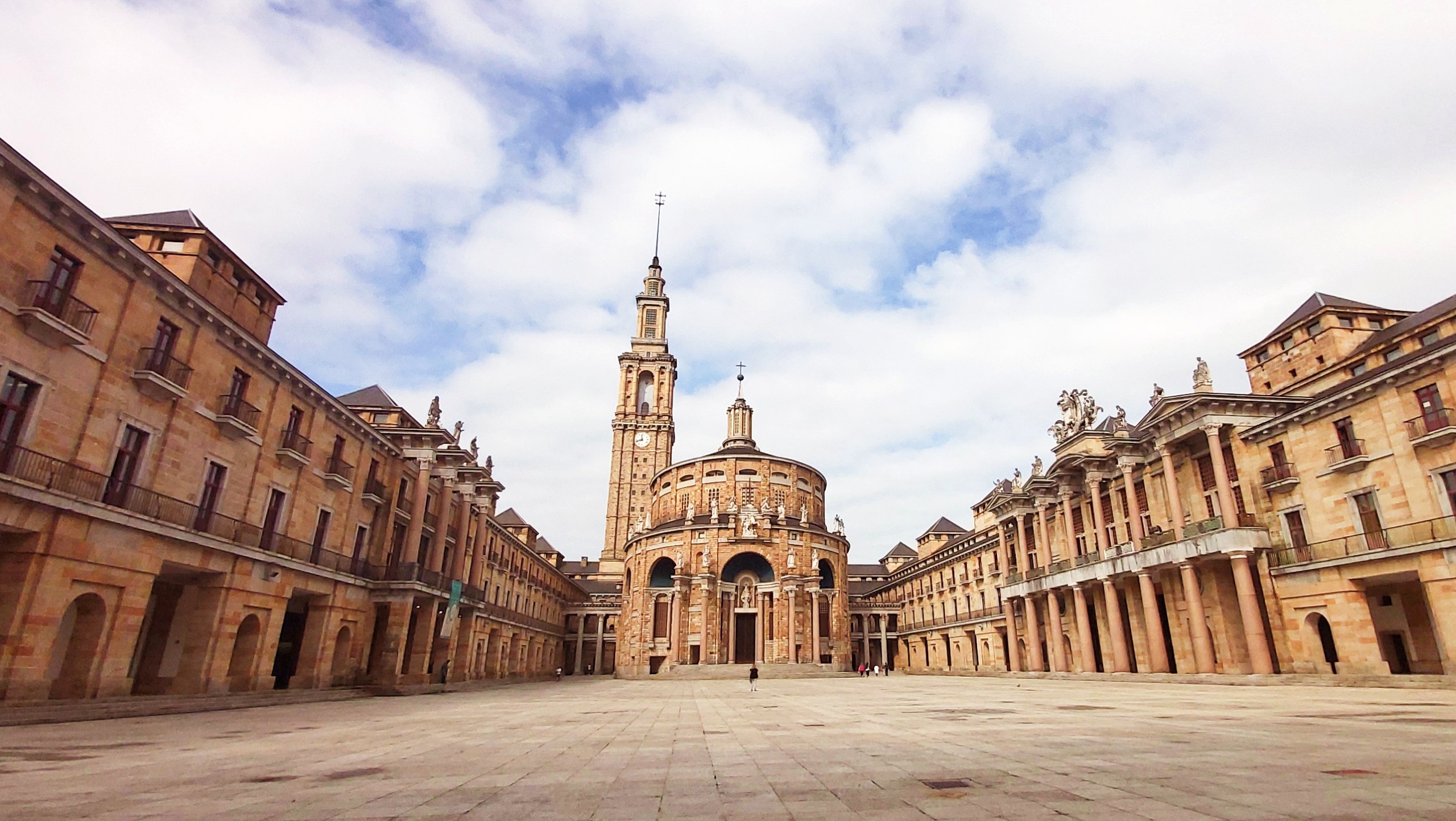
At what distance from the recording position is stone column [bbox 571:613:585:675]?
7675cm

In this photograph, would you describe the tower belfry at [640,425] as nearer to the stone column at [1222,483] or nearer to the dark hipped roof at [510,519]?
the dark hipped roof at [510,519]

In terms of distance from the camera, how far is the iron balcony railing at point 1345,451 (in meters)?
26.3

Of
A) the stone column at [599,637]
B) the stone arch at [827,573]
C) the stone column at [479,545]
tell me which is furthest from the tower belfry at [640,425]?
the stone column at [479,545]

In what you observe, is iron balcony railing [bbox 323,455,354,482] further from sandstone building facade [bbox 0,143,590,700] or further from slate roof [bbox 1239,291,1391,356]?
slate roof [bbox 1239,291,1391,356]

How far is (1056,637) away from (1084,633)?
2.38 meters

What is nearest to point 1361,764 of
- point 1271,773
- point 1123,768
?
point 1271,773

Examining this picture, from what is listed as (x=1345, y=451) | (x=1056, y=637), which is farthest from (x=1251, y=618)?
(x=1056, y=637)

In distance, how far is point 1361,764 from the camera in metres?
6.68

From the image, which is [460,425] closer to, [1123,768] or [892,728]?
[892,728]

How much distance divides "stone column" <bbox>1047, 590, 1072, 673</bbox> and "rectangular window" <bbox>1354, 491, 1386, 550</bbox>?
16.9 metres

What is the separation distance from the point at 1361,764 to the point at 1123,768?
2.18 meters

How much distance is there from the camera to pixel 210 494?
21.6m

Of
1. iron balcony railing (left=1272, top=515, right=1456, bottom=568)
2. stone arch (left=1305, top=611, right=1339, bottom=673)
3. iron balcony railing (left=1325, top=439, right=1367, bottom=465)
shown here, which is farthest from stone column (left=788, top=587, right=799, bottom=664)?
iron balcony railing (left=1325, top=439, right=1367, bottom=465)

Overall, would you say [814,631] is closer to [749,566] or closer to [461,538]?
[749,566]
